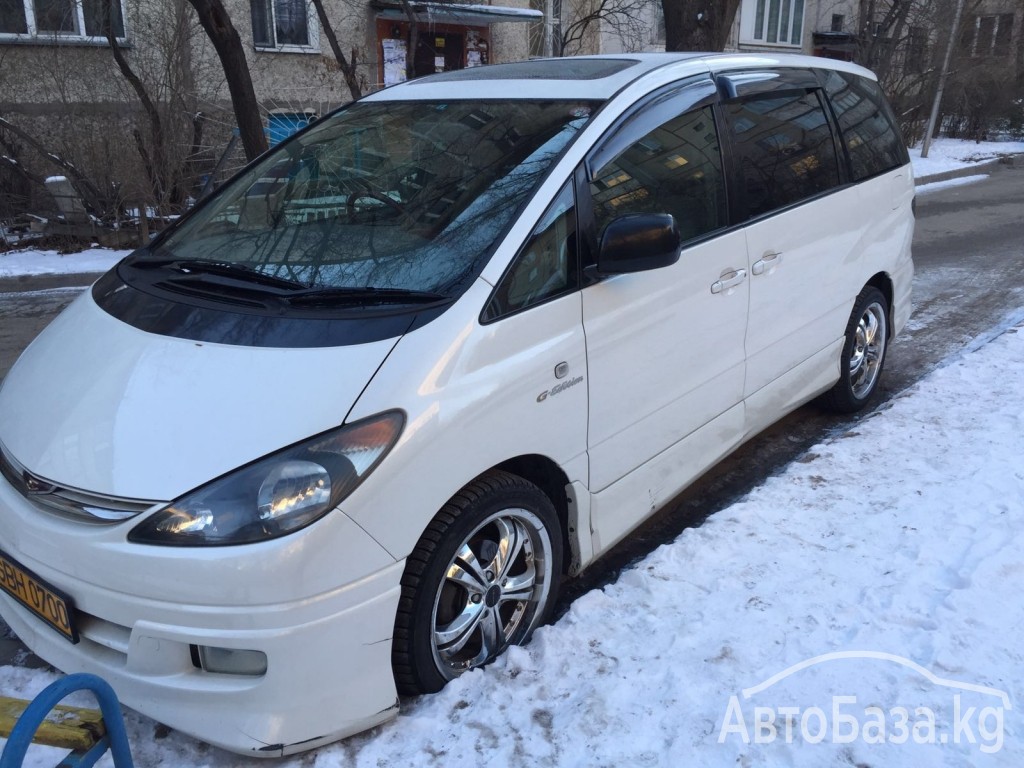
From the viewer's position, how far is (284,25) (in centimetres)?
1709

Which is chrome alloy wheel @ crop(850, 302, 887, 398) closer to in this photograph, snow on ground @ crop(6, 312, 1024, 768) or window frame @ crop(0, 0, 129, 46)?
snow on ground @ crop(6, 312, 1024, 768)

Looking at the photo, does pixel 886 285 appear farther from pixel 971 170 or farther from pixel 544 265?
pixel 971 170

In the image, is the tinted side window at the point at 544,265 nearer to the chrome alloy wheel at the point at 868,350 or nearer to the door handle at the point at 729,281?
the door handle at the point at 729,281

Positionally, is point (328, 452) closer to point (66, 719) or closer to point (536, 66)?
point (66, 719)

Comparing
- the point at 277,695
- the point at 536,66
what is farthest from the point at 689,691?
the point at 536,66

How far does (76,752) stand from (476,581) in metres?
1.16

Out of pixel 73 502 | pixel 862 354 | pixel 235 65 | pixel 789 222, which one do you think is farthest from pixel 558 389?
Answer: pixel 235 65

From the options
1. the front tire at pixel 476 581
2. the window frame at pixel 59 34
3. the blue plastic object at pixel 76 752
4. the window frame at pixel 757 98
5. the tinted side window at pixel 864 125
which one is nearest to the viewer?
the blue plastic object at pixel 76 752

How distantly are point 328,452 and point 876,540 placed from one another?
2265 millimetres

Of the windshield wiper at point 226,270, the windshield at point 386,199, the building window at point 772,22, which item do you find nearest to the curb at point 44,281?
the windshield at point 386,199

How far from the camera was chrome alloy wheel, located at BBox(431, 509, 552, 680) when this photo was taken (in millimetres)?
2717

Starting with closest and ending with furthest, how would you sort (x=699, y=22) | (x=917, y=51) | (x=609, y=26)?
1. (x=699, y=22)
2. (x=917, y=51)
3. (x=609, y=26)

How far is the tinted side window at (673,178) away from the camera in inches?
127

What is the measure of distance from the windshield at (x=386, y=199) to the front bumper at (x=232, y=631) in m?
0.95
